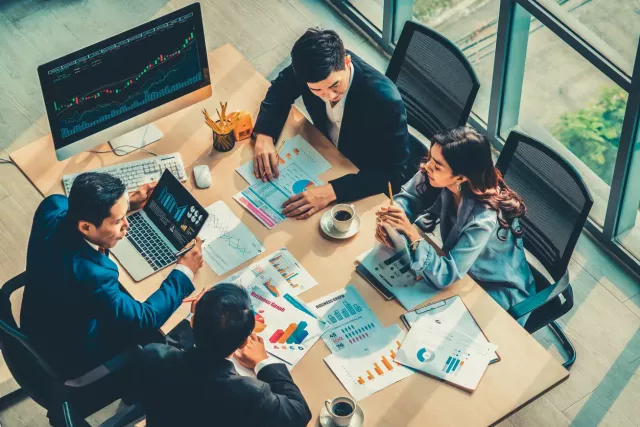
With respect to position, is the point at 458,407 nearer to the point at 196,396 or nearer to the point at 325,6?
the point at 196,396

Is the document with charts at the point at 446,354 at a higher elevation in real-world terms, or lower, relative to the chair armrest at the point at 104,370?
lower

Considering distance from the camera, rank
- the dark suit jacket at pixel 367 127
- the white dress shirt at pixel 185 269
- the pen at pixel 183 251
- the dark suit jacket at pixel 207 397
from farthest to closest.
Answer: the dark suit jacket at pixel 367 127, the pen at pixel 183 251, the white dress shirt at pixel 185 269, the dark suit jacket at pixel 207 397

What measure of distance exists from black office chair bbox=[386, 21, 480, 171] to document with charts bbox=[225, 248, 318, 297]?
0.96 m

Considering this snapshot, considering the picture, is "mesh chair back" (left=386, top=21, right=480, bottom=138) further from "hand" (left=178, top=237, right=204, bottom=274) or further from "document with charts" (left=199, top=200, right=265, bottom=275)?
"hand" (left=178, top=237, right=204, bottom=274)

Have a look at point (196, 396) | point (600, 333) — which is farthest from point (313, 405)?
point (600, 333)

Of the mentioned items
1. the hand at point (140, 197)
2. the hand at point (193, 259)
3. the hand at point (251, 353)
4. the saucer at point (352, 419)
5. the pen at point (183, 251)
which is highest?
the hand at point (140, 197)

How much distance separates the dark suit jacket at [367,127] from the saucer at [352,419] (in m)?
0.97

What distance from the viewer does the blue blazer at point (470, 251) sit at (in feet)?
10.4

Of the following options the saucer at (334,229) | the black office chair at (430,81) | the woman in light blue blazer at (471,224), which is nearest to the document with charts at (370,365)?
the woman in light blue blazer at (471,224)

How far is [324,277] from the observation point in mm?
3238

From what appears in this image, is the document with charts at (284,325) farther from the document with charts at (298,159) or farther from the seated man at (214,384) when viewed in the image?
the document with charts at (298,159)

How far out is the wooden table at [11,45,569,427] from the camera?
9.47 feet

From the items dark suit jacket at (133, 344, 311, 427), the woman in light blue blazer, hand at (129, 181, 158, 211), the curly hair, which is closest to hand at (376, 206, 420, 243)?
the woman in light blue blazer

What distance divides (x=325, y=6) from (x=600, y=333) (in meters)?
2.86
